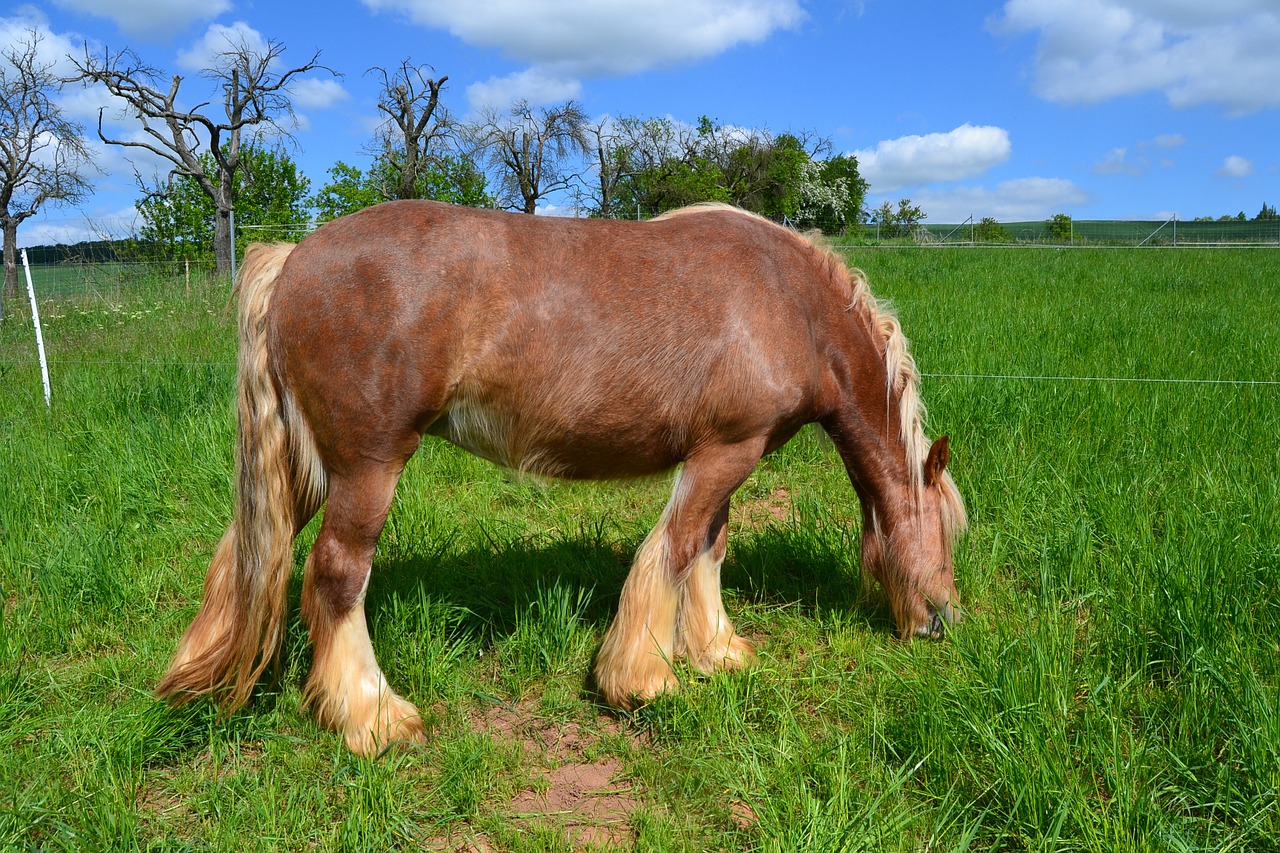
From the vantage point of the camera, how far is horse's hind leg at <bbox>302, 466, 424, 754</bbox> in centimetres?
272

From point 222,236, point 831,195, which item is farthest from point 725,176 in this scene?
point 222,236

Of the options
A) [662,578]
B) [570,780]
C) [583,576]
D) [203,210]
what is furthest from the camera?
[203,210]

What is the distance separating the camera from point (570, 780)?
2.71 m

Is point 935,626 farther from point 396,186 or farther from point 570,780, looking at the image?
point 396,186

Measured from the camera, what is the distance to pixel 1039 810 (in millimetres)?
2145

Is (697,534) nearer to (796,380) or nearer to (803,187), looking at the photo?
(796,380)

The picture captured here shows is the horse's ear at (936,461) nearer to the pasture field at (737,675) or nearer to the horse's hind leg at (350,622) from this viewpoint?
the pasture field at (737,675)

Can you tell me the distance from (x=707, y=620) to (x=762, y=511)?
5.46 feet

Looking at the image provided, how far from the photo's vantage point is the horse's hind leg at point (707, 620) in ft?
10.9

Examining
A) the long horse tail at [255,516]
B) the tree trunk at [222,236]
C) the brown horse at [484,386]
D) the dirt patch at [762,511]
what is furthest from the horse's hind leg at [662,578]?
the tree trunk at [222,236]

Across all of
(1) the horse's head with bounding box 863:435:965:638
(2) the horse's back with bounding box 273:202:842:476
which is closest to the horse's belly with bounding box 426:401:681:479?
(2) the horse's back with bounding box 273:202:842:476

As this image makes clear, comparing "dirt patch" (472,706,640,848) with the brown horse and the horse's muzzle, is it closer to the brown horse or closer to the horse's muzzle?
the brown horse

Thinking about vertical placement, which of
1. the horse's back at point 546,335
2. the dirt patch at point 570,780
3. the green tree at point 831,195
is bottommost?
the dirt patch at point 570,780

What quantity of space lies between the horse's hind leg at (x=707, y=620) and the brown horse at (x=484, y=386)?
20 centimetres
